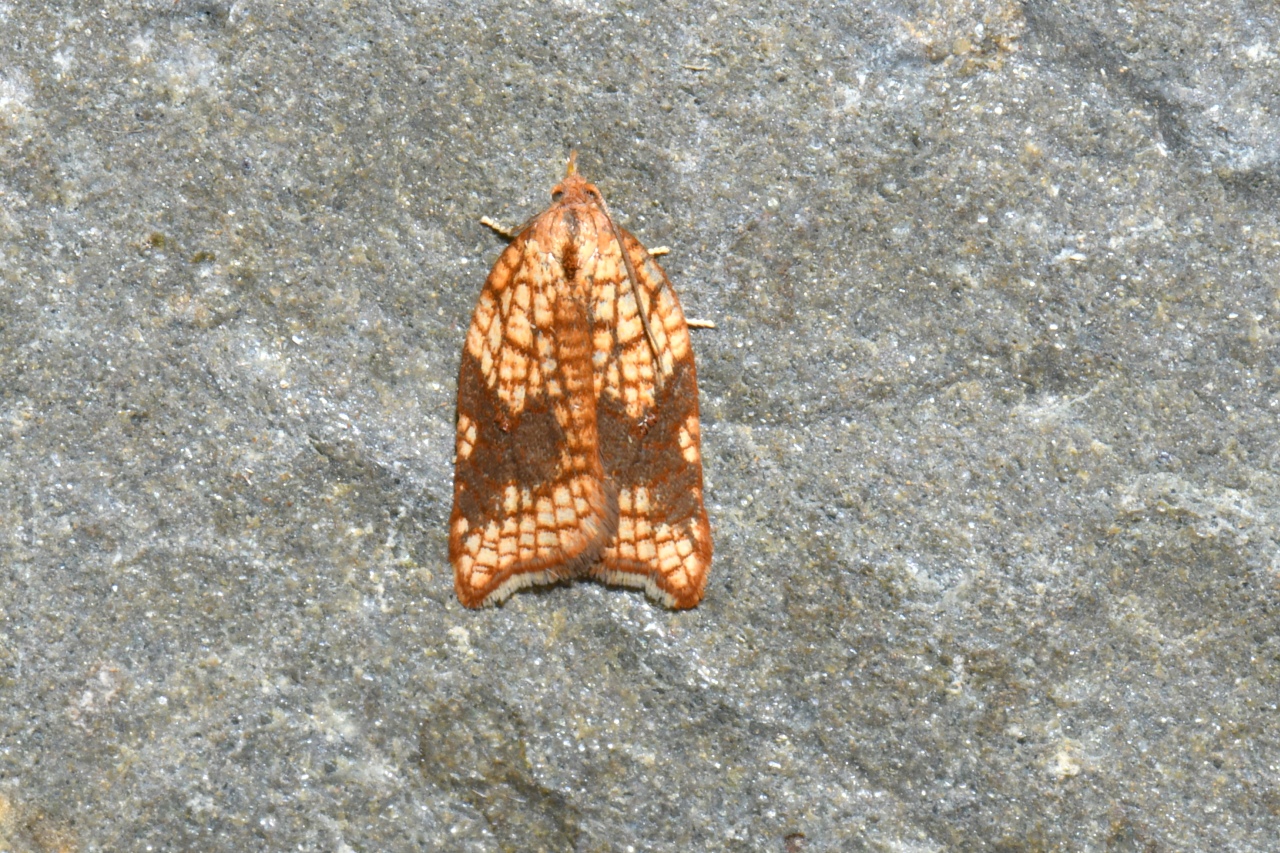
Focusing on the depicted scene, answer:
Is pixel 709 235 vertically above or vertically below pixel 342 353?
above

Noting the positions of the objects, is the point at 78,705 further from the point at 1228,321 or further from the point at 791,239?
the point at 1228,321

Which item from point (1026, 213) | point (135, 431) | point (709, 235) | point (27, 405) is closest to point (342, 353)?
point (135, 431)

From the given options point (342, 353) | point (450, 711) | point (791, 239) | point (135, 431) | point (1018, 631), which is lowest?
point (450, 711)
